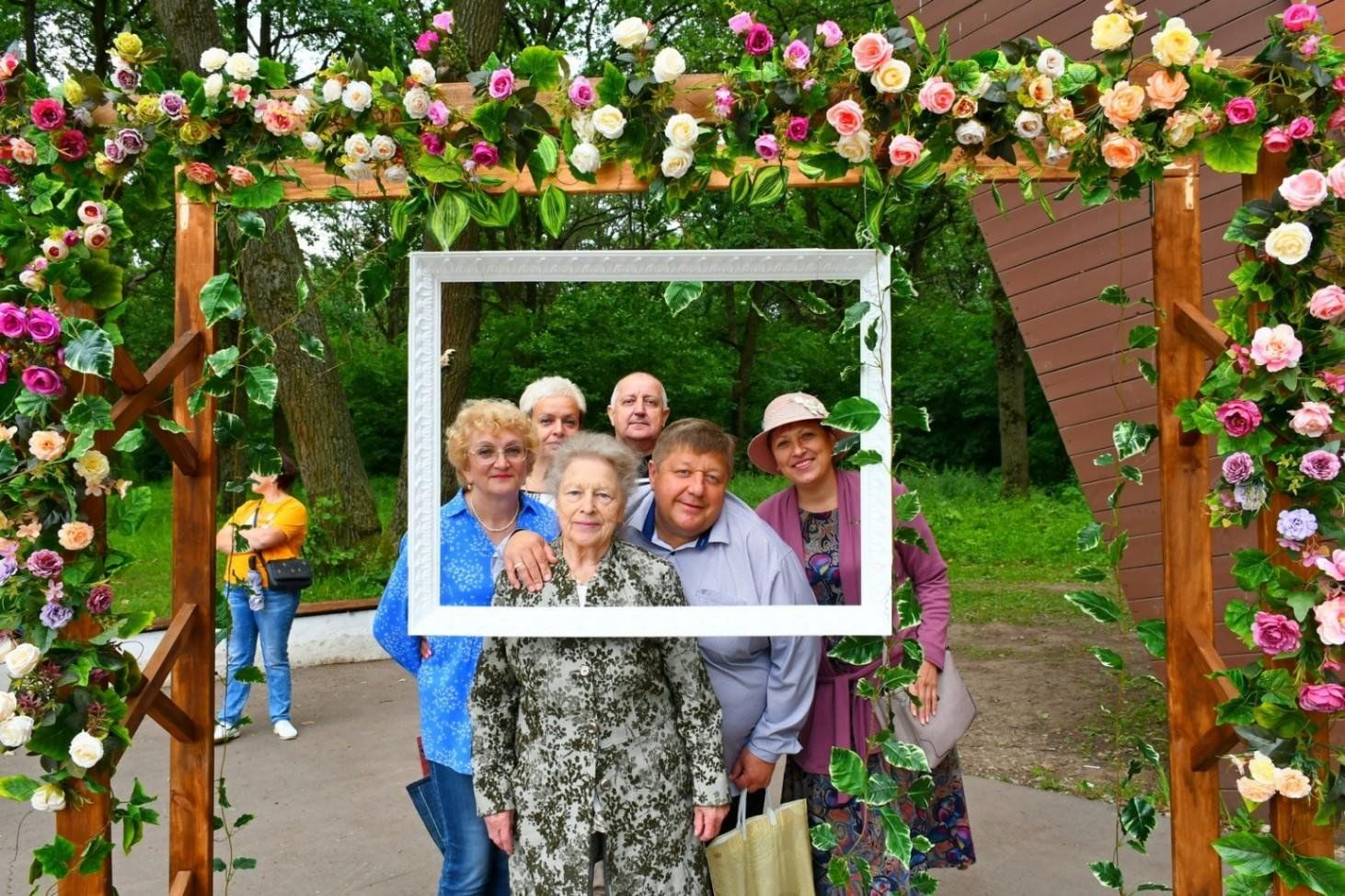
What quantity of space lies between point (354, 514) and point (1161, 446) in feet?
26.0

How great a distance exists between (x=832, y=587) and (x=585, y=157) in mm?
1362

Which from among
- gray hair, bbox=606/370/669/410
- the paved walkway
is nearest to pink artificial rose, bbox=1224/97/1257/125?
gray hair, bbox=606/370/669/410

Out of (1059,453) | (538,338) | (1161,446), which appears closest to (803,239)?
(1059,453)

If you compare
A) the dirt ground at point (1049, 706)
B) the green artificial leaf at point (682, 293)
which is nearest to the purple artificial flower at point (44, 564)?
the green artificial leaf at point (682, 293)

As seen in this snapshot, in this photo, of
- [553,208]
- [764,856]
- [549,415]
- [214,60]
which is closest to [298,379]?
[549,415]

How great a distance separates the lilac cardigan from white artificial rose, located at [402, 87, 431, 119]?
1438 millimetres

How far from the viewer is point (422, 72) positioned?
7.77 ft

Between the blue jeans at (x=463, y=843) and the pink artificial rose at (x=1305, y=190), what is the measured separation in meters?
2.33

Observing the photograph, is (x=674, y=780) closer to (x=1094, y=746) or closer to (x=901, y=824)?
(x=901, y=824)

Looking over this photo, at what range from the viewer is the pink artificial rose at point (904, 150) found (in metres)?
2.32

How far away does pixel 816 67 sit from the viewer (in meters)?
2.35

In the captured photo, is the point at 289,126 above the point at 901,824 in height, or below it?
above

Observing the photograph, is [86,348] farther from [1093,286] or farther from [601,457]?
[1093,286]

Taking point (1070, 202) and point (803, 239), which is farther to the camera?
point (803, 239)
